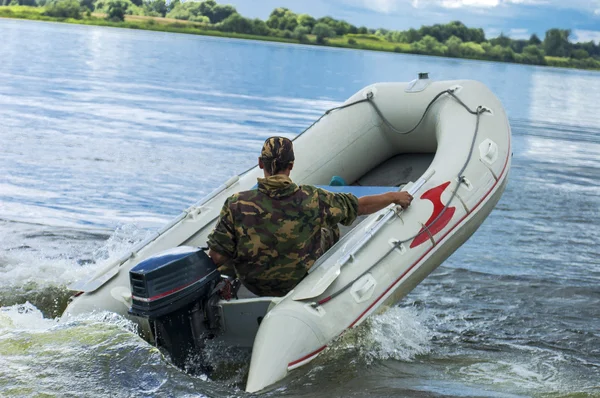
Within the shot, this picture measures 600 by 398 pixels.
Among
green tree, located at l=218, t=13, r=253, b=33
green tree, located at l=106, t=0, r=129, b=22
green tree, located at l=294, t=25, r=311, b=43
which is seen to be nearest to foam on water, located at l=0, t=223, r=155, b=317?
green tree, located at l=106, t=0, r=129, b=22

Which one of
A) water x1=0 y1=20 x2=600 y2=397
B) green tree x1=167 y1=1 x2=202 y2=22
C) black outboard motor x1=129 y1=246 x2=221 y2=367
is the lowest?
water x1=0 y1=20 x2=600 y2=397

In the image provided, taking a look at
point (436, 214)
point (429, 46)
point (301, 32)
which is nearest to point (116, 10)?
point (301, 32)

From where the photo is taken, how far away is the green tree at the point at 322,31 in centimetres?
6944

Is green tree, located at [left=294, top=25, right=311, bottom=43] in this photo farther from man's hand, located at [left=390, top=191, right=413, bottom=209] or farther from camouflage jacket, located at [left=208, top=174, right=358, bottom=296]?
camouflage jacket, located at [left=208, top=174, right=358, bottom=296]

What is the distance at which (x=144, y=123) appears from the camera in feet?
48.8

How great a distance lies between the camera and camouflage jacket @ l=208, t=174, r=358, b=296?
405 centimetres

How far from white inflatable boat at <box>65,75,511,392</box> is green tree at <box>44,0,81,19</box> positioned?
208 ft

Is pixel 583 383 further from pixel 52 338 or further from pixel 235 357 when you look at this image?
pixel 52 338

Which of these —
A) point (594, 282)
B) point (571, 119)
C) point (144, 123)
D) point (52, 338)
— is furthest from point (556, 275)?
point (571, 119)

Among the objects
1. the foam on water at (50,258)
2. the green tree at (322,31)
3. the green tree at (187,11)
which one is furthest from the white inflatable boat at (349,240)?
the green tree at (322,31)

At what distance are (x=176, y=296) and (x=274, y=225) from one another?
1.84ft

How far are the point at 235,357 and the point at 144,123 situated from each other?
11048 mm

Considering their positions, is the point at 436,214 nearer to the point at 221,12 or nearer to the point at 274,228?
the point at 274,228

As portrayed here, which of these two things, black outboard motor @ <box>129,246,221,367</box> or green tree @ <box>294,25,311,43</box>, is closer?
black outboard motor @ <box>129,246,221,367</box>
